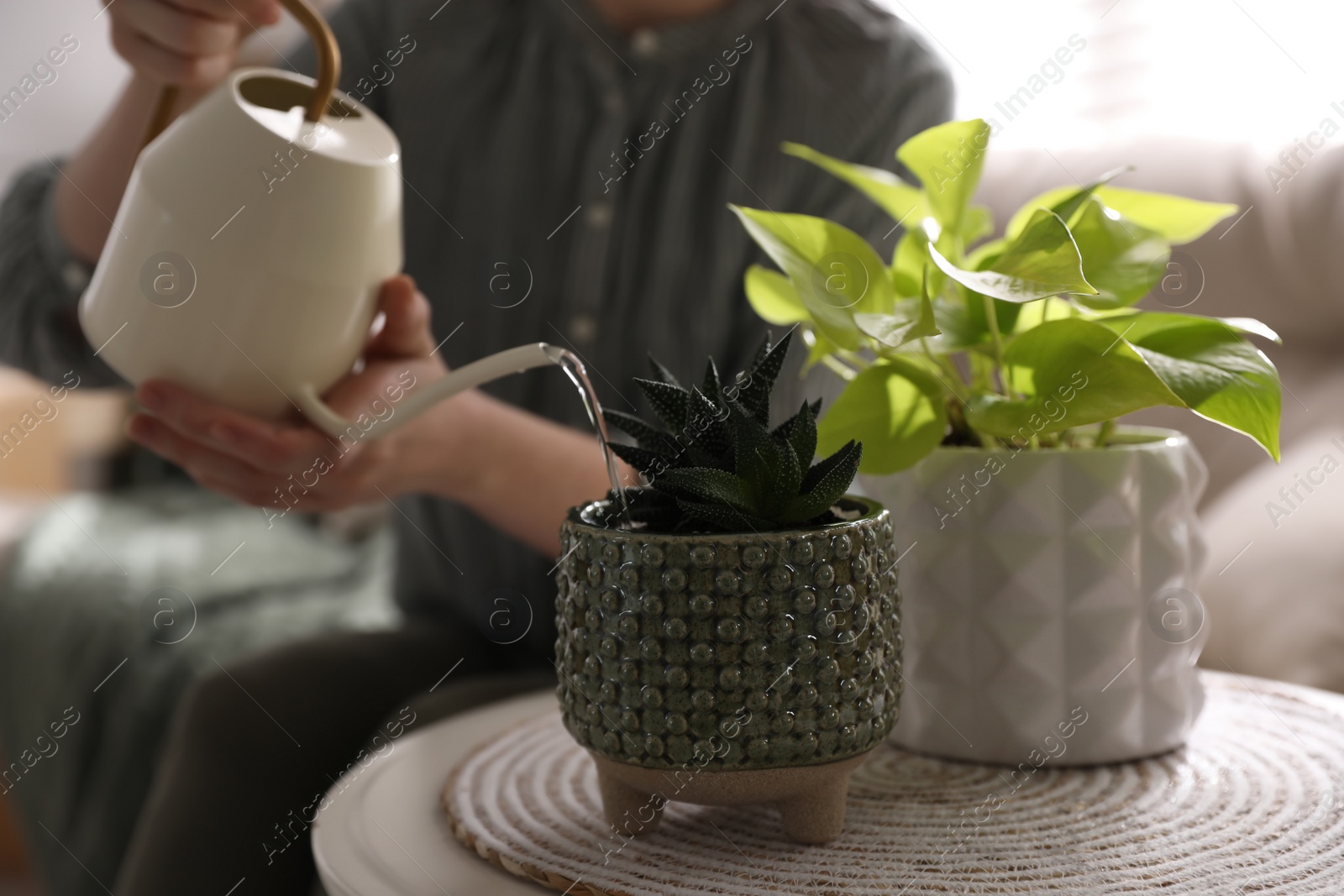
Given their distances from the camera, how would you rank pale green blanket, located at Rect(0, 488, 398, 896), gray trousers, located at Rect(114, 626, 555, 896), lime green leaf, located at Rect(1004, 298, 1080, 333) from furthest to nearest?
pale green blanket, located at Rect(0, 488, 398, 896)
gray trousers, located at Rect(114, 626, 555, 896)
lime green leaf, located at Rect(1004, 298, 1080, 333)

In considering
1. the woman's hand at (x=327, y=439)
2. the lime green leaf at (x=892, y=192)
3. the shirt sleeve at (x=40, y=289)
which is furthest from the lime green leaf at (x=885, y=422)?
the shirt sleeve at (x=40, y=289)

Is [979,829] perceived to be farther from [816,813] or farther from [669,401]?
[669,401]

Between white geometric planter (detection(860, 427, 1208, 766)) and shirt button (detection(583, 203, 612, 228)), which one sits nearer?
white geometric planter (detection(860, 427, 1208, 766))

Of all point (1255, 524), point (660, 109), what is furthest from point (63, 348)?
point (1255, 524)

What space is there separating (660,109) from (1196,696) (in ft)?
2.16

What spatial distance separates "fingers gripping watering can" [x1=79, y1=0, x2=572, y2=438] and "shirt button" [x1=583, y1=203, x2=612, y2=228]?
0.39 meters

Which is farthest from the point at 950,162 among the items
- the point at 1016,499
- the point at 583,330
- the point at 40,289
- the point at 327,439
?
the point at 40,289

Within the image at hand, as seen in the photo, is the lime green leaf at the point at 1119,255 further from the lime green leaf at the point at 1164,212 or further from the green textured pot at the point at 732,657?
the green textured pot at the point at 732,657

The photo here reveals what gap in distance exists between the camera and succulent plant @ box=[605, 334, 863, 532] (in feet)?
1.20

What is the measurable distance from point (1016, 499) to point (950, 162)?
15 centimetres

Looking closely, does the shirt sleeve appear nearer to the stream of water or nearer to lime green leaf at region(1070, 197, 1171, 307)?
the stream of water

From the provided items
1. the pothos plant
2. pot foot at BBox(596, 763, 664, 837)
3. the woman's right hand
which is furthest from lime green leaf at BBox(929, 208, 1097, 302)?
the woman's right hand

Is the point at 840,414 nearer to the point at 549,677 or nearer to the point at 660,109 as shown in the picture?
the point at 549,677

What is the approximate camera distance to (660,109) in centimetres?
93
